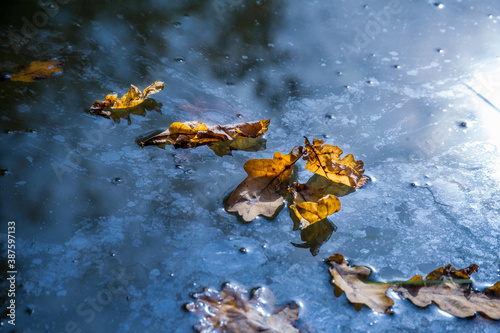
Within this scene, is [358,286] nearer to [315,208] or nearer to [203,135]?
[315,208]

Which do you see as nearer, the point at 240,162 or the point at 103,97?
the point at 240,162

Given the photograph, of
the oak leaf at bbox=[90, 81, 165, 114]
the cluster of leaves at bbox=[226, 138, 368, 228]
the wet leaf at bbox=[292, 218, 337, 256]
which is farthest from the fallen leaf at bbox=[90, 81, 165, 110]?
the wet leaf at bbox=[292, 218, 337, 256]

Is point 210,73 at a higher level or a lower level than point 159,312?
higher

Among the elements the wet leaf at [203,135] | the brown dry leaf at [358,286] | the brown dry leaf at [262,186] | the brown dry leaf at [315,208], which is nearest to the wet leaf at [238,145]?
the wet leaf at [203,135]

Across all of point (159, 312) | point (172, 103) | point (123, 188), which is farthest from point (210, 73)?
point (159, 312)

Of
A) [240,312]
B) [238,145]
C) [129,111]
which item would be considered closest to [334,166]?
[238,145]

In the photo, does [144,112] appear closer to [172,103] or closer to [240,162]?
[172,103]
